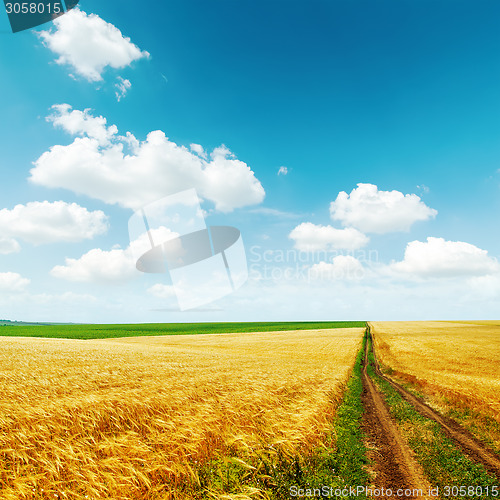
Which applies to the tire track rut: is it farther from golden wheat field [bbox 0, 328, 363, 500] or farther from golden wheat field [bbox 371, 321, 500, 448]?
golden wheat field [bbox 0, 328, 363, 500]

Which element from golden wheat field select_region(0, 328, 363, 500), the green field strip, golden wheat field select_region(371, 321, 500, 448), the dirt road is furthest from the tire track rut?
the green field strip

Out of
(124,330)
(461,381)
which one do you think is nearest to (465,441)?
(461,381)

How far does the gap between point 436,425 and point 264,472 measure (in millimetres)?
7926

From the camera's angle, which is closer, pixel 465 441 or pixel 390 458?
pixel 390 458

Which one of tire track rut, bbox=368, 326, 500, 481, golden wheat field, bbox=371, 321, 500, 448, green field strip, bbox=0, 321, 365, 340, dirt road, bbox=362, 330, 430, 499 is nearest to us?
dirt road, bbox=362, 330, 430, 499

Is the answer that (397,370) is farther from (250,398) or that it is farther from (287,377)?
(250,398)

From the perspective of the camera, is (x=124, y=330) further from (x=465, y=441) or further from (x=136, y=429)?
(x=465, y=441)

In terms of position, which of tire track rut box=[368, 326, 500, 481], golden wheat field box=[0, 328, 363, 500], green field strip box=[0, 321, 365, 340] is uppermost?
golden wheat field box=[0, 328, 363, 500]

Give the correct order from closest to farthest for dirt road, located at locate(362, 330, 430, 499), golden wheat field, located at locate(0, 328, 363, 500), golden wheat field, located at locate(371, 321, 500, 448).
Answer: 1. golden wheat field, located at locate(0, 328, 363, 500)
2. dirt road, located at locate(362, 330, 430, 499)
3. golden wheat field, located at locate(371, 321, 500, 448)

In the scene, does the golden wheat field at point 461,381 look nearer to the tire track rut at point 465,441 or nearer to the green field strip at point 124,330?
the tire track rut at point 465,441

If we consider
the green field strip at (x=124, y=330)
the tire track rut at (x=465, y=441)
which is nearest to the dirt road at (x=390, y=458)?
the tire track rut at (x=465, y=441)

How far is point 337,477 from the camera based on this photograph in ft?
19.0

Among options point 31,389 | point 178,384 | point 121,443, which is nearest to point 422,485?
point 121,443

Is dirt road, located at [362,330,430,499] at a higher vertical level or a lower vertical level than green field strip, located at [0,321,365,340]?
higher
